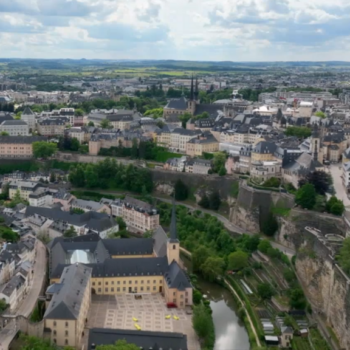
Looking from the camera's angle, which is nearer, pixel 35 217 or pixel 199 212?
pixel 35 217

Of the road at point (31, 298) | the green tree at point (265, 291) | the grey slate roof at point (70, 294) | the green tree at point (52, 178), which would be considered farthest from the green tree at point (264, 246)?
the green tree at point (52, 178)

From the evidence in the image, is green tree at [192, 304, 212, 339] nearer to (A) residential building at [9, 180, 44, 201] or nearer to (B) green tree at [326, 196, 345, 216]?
(B) green tree at [326, 196, 345, 216]

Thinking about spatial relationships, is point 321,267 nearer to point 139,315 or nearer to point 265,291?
point 265,291

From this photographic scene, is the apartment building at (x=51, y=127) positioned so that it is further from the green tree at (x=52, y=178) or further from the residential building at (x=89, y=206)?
the residential building at (x=89, y=206)

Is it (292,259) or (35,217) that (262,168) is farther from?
(35,217)

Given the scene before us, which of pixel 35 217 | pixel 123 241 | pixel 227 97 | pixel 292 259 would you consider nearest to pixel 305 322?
pixel 292 259

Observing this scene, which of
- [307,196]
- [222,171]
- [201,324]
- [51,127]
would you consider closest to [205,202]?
[222,171]
